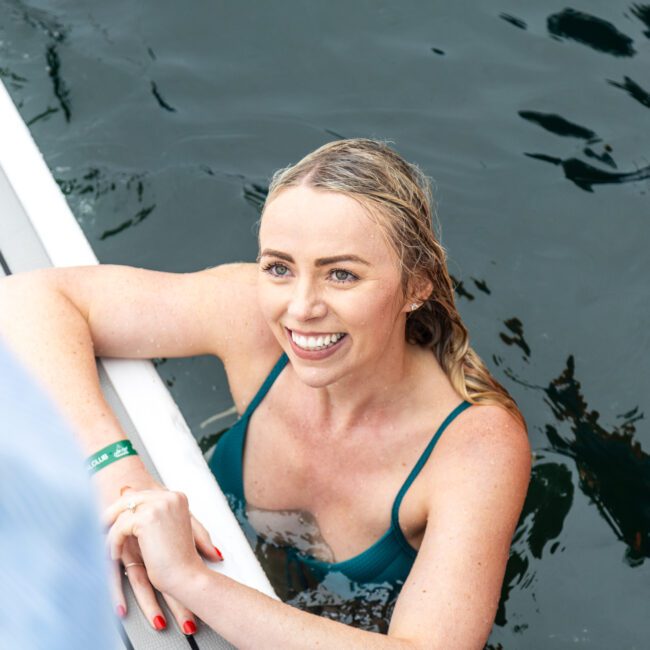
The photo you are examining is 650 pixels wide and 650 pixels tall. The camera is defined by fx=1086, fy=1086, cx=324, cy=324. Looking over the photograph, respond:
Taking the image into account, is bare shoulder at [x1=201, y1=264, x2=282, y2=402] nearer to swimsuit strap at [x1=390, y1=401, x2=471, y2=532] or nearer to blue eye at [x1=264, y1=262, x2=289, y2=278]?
blue eye at [x1=264, y1=262, x2=289, y2=278]

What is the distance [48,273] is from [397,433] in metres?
0.90


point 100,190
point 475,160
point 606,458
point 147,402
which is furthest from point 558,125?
point 147,402

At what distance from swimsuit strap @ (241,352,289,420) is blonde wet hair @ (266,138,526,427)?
1.02ft

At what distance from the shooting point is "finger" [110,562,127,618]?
1.96 meters

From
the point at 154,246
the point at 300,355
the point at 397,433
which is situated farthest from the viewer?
the point at 154,246

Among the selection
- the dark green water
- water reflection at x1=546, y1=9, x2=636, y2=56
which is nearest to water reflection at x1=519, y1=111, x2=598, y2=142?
the dark green water

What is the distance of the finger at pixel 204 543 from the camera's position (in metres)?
2.12

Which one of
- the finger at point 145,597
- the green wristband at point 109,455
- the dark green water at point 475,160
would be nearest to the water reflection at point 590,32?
the dark green water at point 475,160

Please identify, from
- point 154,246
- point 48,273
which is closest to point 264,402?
point 48,273

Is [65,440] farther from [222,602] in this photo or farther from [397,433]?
[397,433]

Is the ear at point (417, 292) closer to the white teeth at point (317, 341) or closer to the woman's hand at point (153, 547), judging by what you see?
the white teeth at point (317, 341)

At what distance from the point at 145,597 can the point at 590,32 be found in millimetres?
3169

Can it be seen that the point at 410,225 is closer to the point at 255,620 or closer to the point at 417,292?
the point at 417,292

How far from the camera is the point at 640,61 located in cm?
416
